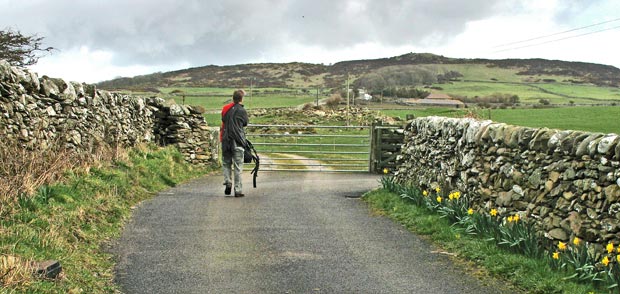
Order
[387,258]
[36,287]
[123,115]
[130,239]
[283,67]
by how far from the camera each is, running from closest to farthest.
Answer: [36,287] < [387,258] < [130,239] < [123,115] < [283,67]

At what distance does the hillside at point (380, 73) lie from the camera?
109m

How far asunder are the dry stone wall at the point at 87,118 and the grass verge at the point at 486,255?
230 inches

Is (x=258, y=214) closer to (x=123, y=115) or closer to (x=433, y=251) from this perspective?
(x=433, y=251)

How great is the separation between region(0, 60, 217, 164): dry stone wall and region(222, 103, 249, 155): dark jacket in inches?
104

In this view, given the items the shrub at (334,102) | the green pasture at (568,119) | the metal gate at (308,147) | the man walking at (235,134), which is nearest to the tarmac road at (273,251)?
the man walking at (235,134)

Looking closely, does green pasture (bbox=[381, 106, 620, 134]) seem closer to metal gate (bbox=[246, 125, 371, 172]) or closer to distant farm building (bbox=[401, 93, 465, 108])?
metal gate (bbox=[246, 125, 371, 172])

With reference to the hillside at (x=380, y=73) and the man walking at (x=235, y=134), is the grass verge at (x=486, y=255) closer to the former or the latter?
the man walking at (x=235, y=134)

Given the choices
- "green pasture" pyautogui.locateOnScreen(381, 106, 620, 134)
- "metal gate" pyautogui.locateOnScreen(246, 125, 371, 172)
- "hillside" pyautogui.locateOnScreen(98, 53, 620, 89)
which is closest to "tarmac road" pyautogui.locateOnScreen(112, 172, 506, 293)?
"metal gate" pyautogui.locateOnScreen(246, 125, 371, 172)

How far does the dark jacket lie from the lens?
13078 millimetres

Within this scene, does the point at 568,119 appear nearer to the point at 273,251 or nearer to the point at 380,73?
the point at 273,251

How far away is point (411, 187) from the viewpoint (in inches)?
485

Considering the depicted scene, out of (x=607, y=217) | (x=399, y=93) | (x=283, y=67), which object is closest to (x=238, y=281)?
(x=607, y=217)

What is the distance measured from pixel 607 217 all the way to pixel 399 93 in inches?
2982

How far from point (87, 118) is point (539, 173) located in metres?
9.18
